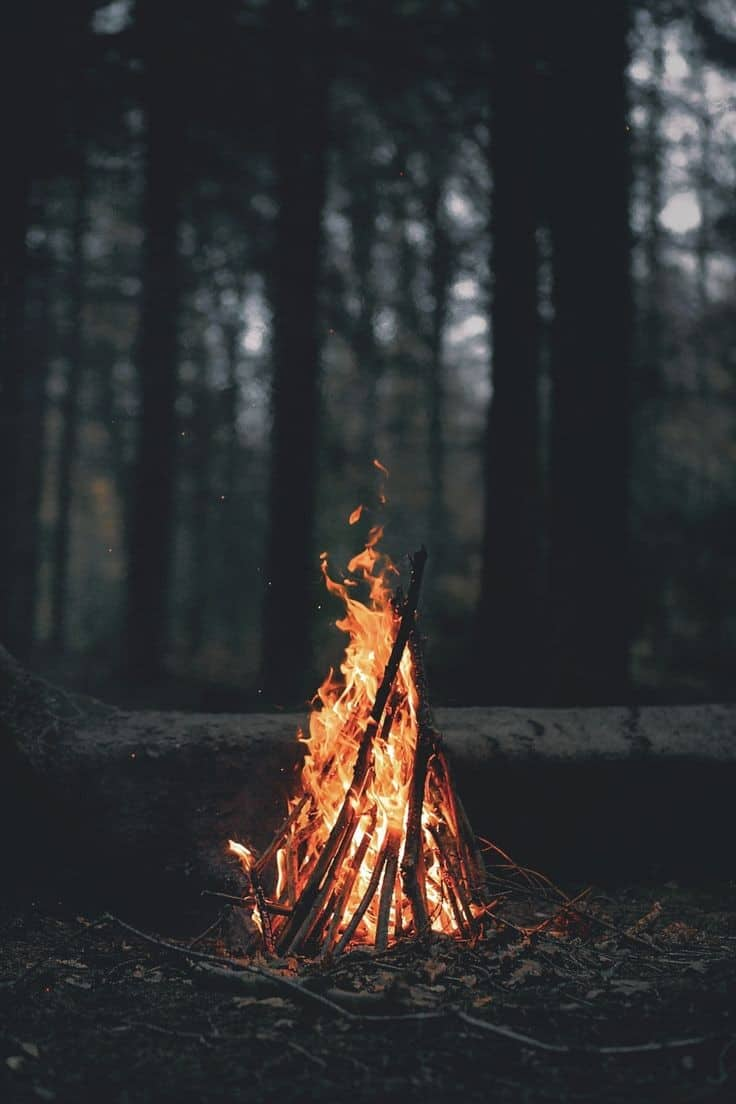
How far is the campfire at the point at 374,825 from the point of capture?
4297mm

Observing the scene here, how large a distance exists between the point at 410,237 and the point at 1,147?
396 inches

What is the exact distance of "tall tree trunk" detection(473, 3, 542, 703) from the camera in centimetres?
927

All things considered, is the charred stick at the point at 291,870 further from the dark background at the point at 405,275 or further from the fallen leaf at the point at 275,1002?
the dark background at the point at 405,275

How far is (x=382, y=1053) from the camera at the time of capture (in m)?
3.24

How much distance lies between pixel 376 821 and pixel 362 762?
1.04 ft

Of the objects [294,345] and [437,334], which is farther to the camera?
[437,334]

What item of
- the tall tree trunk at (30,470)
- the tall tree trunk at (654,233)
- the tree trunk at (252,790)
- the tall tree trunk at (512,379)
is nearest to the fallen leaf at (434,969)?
the tree trunk at (252,790)

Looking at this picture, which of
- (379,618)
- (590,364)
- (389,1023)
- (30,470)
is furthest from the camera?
(30,470)

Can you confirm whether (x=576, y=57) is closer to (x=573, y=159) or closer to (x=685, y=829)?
(x=573, y=159)

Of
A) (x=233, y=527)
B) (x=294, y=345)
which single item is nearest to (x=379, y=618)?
(x=294, y=345)

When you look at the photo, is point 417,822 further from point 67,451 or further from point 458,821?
point 67,451

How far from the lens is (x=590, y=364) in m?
7.68

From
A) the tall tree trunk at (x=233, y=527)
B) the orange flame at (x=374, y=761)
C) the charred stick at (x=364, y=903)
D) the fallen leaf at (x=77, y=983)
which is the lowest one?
the fallen leaf at (x=77, y=983)

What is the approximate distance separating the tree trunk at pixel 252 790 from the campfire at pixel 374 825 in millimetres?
407
